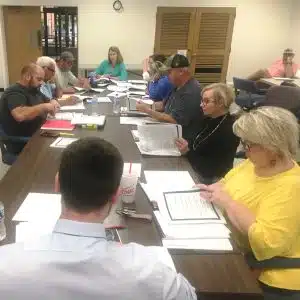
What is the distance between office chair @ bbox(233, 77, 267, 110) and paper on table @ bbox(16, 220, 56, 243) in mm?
4450

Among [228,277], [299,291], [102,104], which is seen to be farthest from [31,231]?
[102,104]

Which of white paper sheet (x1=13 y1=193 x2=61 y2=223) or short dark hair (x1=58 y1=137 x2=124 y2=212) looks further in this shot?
white paper sheet (x1=13 y1=193 x2=61 y2=223)

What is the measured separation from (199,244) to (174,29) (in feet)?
19.2

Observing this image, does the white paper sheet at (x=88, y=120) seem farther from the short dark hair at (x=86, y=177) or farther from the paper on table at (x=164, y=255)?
the short dark hair at (x=86, y=177)

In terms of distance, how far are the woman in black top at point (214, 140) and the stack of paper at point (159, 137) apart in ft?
0.19

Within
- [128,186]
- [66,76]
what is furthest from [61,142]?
[66,76]

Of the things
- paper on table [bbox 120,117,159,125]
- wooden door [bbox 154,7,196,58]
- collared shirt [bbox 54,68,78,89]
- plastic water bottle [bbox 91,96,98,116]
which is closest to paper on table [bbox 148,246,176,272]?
paper on table [bbox 120,117,159,125]

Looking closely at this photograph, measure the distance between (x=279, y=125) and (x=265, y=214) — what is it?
37 cm

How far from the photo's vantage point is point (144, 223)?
1.33m

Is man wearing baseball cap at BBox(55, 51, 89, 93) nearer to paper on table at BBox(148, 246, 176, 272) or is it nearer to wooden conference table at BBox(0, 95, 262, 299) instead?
wooden conference table at BBox(0, 95, 262, 299)

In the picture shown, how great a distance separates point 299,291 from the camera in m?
1.28

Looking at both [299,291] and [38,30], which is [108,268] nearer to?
[299,291]

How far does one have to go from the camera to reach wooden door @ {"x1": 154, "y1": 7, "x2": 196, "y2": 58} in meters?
6.30

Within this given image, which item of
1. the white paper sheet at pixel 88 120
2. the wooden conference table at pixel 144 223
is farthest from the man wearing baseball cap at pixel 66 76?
the wooden conference table at pixel 144 223
